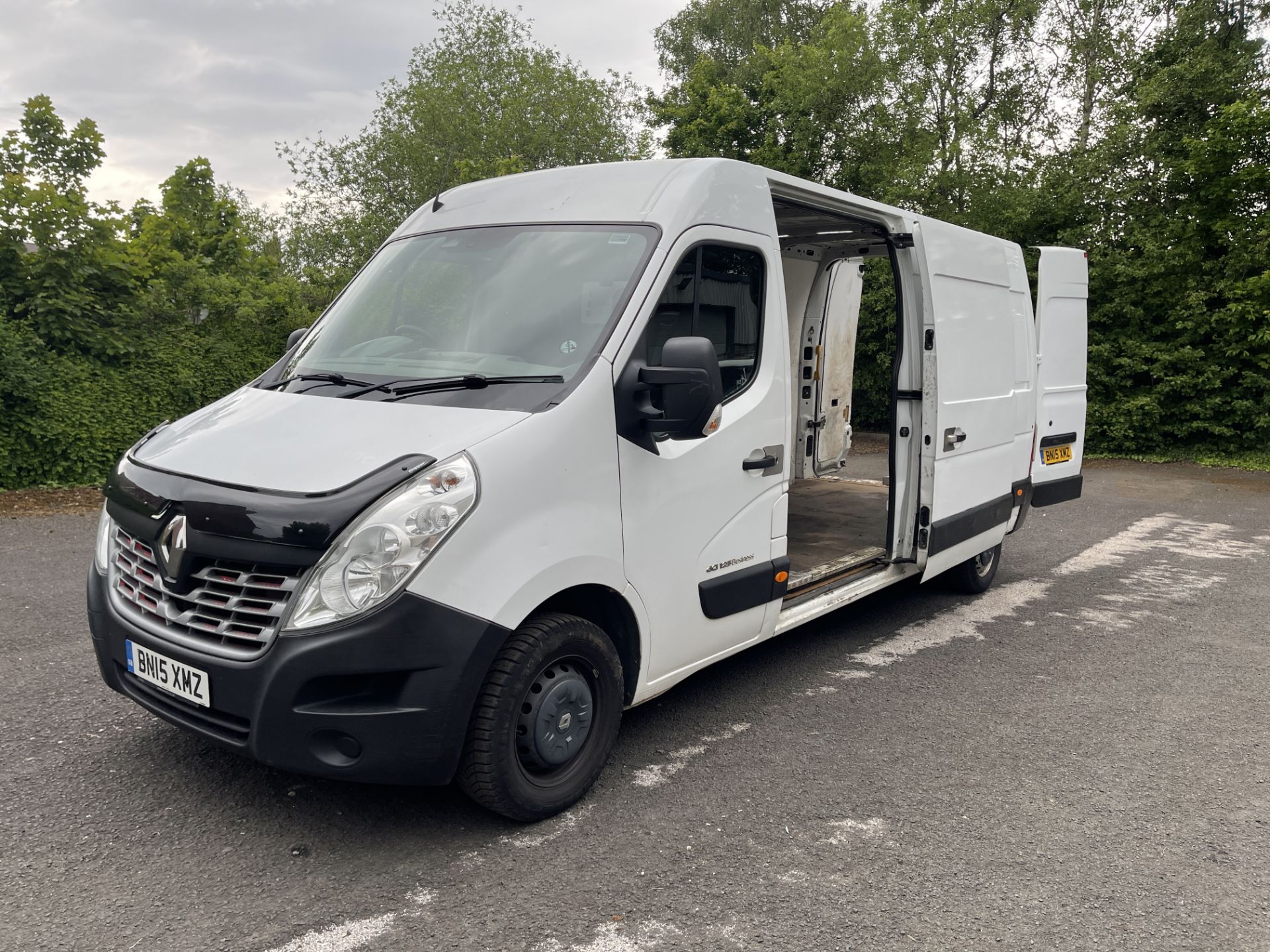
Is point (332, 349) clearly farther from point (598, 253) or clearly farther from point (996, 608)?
point (996, 608)

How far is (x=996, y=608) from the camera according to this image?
20.3 ft

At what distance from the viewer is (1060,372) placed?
7.06 metres

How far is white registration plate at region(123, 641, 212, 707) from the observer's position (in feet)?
9.16

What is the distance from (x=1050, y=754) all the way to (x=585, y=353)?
2545 mm

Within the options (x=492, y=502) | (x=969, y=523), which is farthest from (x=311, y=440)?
(x=969, y=523)

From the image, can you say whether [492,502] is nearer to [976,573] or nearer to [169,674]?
[169,674]

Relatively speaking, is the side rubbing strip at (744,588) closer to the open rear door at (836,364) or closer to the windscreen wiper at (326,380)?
the windscreen wiper at (326,380)

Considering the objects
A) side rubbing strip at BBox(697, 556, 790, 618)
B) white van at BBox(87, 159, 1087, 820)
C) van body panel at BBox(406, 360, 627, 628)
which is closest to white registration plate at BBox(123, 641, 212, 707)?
white van at BBox(87, 159, 1087, 820)

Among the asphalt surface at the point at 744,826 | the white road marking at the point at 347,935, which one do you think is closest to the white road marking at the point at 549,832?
the asphalt surface at the point at 744,826

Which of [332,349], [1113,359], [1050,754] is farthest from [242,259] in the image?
[1113,359]

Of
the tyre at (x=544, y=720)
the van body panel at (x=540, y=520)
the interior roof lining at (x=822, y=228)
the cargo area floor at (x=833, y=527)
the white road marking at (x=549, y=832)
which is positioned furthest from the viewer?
the cargo area floor at (x=833, y=527)

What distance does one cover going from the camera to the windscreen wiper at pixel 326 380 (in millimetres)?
3416

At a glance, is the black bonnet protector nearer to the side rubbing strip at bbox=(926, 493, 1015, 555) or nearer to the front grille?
the front grille

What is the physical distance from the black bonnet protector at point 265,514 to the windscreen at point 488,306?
0.75 metres
